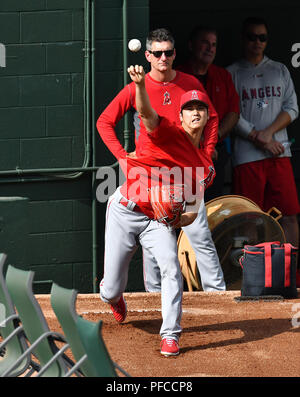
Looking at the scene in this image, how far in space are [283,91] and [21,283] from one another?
5.03 m

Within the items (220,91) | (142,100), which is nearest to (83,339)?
(142,100)

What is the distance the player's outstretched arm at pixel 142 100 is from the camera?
5.27 m

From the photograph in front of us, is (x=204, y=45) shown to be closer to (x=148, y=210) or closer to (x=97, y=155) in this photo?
(x=97, y=155)

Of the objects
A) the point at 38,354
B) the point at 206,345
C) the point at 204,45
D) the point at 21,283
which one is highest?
the point at 204,45

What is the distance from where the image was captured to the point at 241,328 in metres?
6.55

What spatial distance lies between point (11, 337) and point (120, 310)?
2.24 m

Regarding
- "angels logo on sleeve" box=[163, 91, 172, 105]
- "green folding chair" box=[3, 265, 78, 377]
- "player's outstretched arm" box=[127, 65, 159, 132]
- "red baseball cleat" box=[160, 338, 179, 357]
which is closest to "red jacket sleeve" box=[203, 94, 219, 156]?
"angels logo on sleeve" box=[163, 91, 172, 105]

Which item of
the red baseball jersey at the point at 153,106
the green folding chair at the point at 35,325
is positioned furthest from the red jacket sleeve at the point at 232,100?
the green folding chair at the point at 35,325

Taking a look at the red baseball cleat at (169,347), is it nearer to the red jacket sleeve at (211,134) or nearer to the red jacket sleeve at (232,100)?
the red jacket sleeve at (211,134)

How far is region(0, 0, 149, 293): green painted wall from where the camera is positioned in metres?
7.84

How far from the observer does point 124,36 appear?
7.84m

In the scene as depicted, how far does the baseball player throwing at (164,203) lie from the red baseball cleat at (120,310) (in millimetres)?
507

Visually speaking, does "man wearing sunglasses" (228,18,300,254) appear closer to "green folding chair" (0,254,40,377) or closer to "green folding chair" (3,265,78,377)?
"green folding chair" (0,254,40,377)
